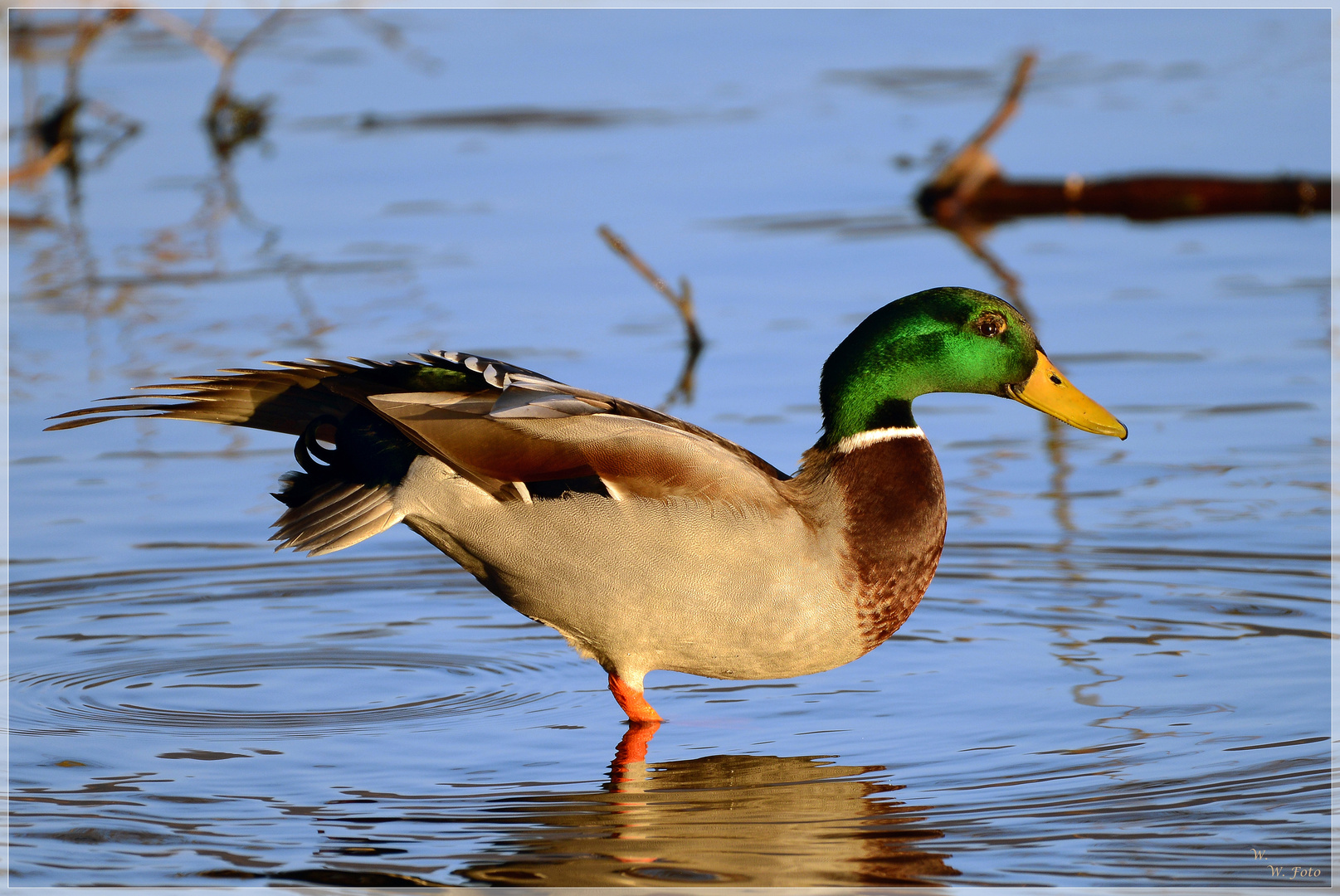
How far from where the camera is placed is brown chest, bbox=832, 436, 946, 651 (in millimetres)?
4715

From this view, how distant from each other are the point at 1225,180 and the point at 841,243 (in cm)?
219

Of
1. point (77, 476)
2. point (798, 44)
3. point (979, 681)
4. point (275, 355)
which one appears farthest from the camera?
point (798, 44)

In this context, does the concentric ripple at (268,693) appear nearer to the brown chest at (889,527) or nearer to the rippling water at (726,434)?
the rippling water at (726,434)

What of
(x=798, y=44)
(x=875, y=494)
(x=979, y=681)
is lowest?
(x=979, y=681)

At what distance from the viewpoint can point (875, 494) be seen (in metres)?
4.80

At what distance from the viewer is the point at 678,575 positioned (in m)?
4.57

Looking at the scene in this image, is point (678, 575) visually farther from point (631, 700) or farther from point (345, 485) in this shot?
point (345, 485)

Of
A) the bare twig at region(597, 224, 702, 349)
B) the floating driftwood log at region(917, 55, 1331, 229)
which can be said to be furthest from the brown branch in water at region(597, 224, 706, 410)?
the floating driftwood log at region(917, 55, 1331, 229)

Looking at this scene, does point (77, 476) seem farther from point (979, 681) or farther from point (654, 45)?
point (654, 45)

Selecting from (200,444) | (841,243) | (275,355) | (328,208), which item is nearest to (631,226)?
(841,243)

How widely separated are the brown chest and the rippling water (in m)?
0.37

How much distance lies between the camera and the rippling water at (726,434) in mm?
4289

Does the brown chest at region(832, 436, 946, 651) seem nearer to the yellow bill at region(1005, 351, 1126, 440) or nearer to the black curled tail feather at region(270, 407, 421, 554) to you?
the yellow bill at region(1005, 351, 1126, 440)

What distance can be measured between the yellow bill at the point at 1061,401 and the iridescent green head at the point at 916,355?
0.07 m
